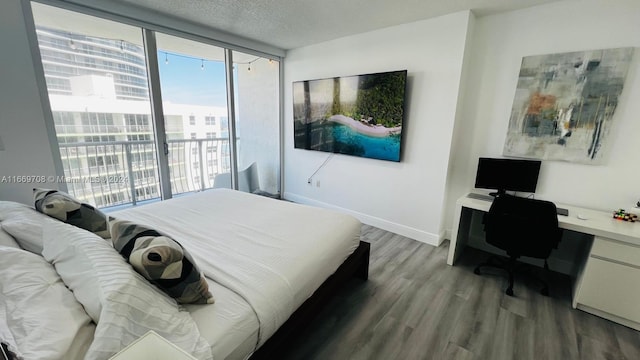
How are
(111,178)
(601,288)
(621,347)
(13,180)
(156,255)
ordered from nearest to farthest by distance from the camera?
(156,255)
(621,347)
(601,288)
(13,180)
(111,178)

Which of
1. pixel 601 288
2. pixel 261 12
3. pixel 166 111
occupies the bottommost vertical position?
pixel 601 288

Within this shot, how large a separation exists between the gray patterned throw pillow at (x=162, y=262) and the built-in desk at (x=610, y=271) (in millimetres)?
2586

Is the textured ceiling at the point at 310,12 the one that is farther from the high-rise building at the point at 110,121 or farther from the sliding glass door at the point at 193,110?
the high-rise building at the point at 110,121

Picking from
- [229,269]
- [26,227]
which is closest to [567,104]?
[229,269]

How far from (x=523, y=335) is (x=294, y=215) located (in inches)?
72.2

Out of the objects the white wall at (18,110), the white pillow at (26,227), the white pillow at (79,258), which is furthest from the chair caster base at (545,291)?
the white wall at (18,110)

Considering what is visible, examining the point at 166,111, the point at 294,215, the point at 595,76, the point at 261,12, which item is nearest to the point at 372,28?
the point at 261,12

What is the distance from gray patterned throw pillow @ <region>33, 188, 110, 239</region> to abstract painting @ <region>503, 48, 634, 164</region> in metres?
3.43

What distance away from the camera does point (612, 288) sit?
189 centimetres

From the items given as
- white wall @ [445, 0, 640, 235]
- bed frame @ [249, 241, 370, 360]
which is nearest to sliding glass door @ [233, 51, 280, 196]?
bed frame @ [249, 241, 370, 360]

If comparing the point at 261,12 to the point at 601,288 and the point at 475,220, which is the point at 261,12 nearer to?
the point at 475,220

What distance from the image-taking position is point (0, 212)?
4.71ft

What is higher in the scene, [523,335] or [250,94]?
[250,94]

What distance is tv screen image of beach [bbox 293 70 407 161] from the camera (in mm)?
3043
